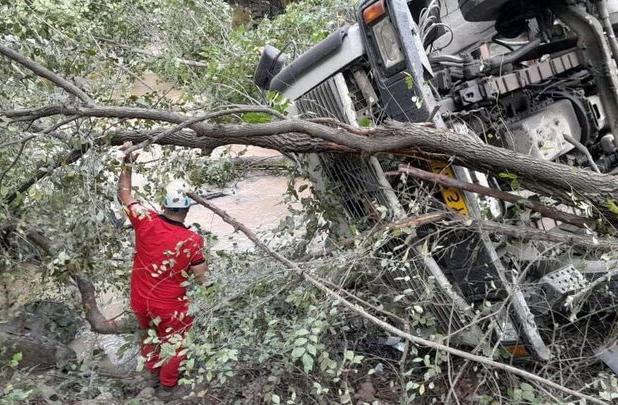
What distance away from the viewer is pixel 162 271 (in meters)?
3.90

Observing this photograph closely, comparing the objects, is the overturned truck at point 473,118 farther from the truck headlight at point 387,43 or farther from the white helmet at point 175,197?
the white helmet at point 175,197

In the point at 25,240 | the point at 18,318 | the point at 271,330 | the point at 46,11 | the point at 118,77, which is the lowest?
the point at 271,330

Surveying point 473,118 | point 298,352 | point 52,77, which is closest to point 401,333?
point 298,352

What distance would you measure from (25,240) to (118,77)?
156 centimetres

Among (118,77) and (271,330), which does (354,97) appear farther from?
(118,77)

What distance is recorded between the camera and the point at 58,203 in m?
3.92

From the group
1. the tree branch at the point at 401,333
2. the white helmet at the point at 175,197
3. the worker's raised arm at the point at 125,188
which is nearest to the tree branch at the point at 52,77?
the worker's raised arm at the point at 125,188

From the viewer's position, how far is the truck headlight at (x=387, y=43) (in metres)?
3.24

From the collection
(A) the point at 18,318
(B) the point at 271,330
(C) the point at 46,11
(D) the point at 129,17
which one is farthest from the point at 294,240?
(D) the point at 129,17

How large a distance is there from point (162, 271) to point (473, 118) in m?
2.09

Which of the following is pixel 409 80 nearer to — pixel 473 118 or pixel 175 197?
pixel 473 118

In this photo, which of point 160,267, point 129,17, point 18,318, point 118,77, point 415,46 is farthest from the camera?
point 129,17

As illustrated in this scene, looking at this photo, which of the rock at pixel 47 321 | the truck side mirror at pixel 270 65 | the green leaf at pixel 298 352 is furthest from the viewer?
the rock at pixel 47 321

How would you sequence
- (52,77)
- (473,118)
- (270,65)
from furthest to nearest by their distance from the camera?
(270,65), (52,77), (473,118)
